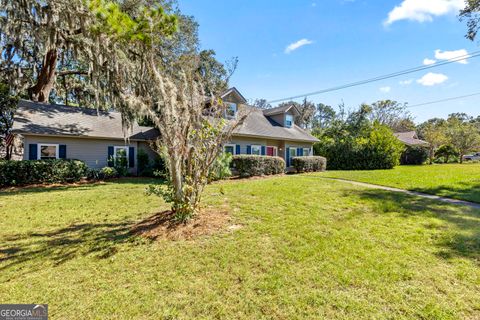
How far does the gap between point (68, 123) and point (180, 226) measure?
1344cm

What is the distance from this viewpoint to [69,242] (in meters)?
4.41

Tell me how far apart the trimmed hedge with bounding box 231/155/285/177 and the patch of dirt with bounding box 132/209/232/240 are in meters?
7.57

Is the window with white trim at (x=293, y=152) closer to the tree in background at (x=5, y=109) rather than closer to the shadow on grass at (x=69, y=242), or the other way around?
the shadow on grass at (x=69, y=242)

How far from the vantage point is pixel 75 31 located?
11.4m

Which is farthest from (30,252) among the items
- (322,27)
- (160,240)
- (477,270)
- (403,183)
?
(322,27)

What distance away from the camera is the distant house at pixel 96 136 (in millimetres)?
12445

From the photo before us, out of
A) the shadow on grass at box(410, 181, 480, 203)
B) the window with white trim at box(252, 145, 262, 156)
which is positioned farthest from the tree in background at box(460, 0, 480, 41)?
the window with white trim at box(252, 145, 262, 156)

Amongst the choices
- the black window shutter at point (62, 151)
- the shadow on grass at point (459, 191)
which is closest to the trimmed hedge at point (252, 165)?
the shadow on grass at point (459, 191)

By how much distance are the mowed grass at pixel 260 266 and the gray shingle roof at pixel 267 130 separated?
1091 cm

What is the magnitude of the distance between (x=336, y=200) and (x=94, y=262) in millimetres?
6366

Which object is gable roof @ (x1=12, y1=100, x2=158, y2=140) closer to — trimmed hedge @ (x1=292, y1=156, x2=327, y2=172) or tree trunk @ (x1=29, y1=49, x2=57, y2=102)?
tree trunk @ (x1=29, y1=49, x2=57, y2=102)

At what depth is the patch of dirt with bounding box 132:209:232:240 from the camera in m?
4.56

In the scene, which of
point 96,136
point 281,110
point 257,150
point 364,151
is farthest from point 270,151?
point 96,136

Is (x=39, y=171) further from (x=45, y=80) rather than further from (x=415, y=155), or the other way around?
(x=415, y=155)
